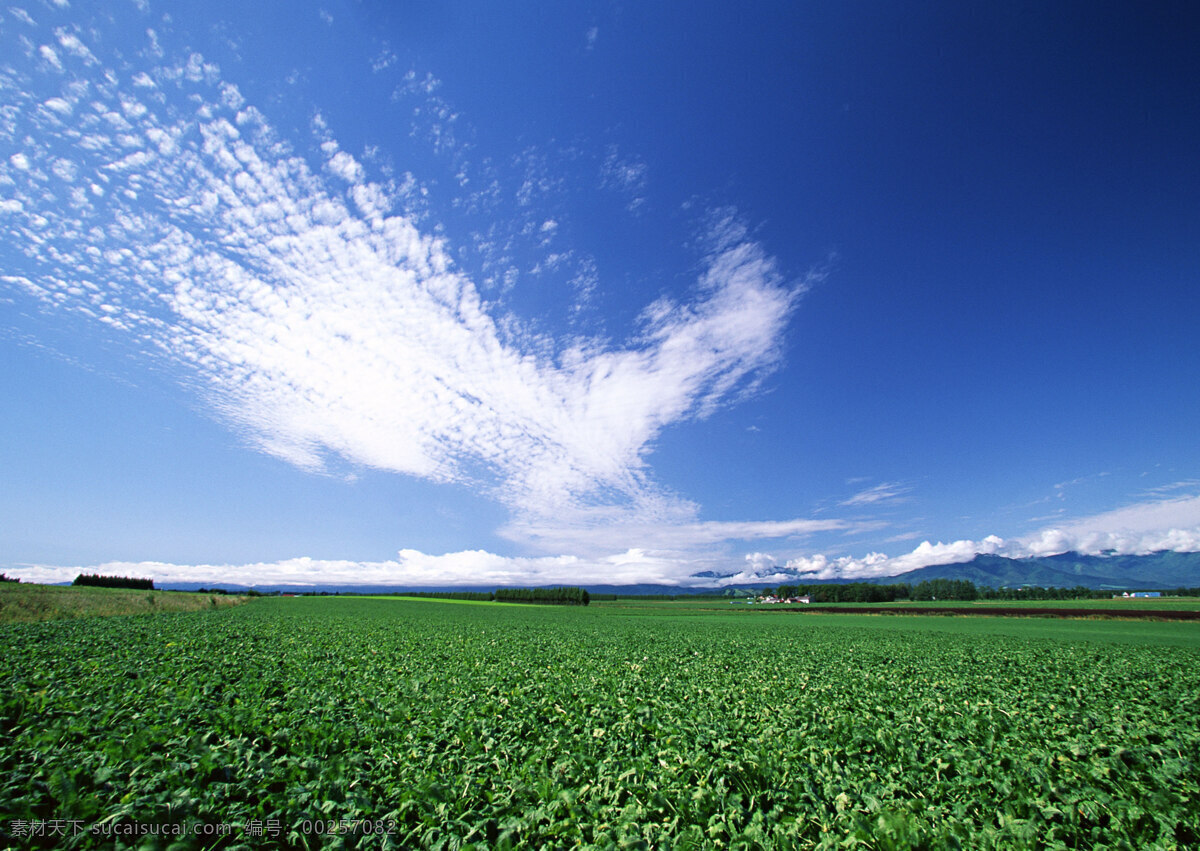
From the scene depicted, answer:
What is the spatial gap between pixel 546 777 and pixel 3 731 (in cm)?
1088

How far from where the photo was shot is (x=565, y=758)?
28.3ft

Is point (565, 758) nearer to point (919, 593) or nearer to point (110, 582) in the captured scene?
point (110, 582)

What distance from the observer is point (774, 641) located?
108 ft

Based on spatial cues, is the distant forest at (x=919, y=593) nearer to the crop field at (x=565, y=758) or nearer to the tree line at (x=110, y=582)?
the crop field at (x=565, y=758)

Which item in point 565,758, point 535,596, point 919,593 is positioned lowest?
point 919,593

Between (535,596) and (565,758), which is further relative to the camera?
(535,596)

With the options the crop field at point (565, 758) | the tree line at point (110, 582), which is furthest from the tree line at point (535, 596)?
the crop field at point (565, 758)

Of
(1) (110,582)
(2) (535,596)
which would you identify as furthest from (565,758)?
(2) (535,596)

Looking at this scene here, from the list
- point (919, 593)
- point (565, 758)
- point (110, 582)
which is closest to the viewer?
point (565, 758)

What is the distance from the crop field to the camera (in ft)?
20.6

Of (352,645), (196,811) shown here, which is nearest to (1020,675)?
(196,811)

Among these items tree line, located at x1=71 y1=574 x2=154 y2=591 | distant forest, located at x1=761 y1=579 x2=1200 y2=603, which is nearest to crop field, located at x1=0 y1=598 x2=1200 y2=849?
tree line, located at x1=71 y1=574 x2=154 y2=591

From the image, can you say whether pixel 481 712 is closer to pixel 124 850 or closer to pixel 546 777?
pixel 546 777

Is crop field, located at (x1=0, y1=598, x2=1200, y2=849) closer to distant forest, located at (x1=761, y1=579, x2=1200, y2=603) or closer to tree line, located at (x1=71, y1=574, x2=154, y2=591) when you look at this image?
tree line, located at (x1=71, y1=574, x2=154, y2=591)
